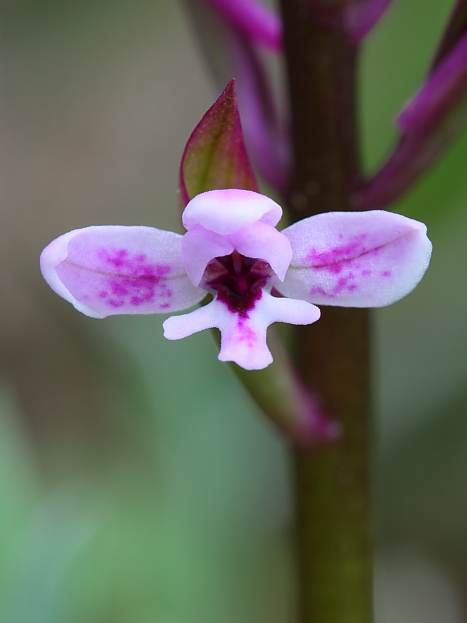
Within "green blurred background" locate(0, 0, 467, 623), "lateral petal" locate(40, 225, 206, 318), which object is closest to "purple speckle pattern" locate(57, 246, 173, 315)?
"lateral petal" locate(40, 225, 206, 318)

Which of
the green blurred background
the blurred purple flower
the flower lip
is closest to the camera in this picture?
the flower lip

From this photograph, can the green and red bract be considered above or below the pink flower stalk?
above

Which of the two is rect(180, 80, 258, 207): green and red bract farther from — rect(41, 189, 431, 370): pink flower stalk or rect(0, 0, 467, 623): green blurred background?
rect(0, 0, 467, 623): green blurred background

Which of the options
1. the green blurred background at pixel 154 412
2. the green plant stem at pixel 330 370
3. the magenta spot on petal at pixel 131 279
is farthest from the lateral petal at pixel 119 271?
the green blurred background at pixel 154 412

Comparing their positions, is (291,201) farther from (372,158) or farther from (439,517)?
(439,517)

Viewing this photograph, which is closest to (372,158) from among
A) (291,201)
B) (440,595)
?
(291,201)

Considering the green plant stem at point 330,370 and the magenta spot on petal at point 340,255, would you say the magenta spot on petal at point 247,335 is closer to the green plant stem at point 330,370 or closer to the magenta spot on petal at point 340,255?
the magenta spot on petal at point 340,255

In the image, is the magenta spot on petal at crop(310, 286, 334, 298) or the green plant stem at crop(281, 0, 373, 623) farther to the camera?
the green plant stem at crop(281, 0, 373, 623)
